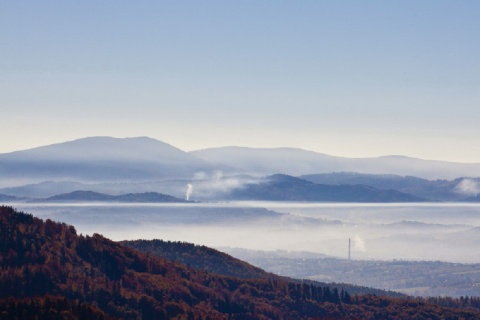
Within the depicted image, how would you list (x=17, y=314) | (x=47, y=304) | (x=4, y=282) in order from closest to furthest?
(x=17, y=314)
(x=47, y=304)
(x=4, y=282)

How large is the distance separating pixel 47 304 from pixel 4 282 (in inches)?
1171

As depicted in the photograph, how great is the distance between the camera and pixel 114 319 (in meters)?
185

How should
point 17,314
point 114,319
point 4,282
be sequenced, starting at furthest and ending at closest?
1. point 4,282
2. point 114,319
3. point 17,314

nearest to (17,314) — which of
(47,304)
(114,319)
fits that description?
(47,304)

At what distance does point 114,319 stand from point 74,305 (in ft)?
27.3

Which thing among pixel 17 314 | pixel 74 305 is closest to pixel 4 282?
pixel 74 305

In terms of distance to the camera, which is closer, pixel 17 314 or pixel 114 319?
pixel 17 314

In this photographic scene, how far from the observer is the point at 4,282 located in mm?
196875

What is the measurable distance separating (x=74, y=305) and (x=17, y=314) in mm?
24467

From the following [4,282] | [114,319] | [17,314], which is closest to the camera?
[17,314]

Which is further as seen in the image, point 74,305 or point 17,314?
point 74,305

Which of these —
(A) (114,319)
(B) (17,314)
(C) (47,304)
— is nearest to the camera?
(B) (17,314)

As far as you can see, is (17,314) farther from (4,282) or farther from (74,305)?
(4,282)

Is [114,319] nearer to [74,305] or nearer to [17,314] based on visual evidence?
[74,305]
